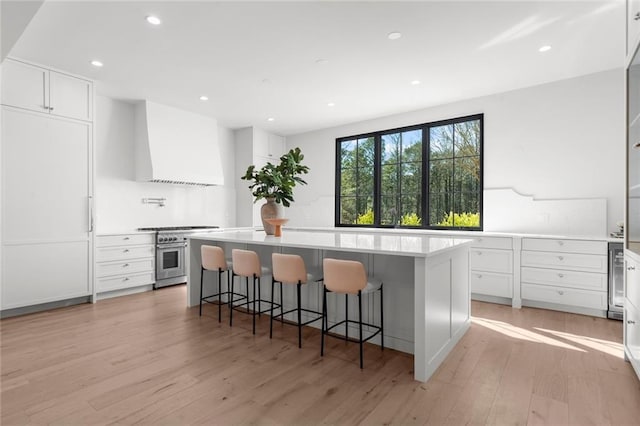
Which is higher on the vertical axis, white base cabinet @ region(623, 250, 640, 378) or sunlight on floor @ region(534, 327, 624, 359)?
white base cabinet @ region(623, 250, 640, 378)

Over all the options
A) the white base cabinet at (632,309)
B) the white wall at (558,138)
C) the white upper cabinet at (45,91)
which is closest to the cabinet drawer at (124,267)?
the white upper cabinet at (45,91)

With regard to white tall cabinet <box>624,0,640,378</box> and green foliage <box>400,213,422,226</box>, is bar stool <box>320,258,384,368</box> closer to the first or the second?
white tall cabinet <box>624,0,640,378</box>

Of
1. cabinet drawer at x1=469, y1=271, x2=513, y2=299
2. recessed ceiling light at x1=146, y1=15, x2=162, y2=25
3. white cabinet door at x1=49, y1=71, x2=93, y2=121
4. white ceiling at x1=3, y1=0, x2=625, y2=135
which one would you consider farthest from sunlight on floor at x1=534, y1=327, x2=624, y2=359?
white cabinet door at x1=49, y1=71, x2=93, y2=121

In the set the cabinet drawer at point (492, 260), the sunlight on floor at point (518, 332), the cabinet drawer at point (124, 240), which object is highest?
the cabinet drawer at point (124, 240)

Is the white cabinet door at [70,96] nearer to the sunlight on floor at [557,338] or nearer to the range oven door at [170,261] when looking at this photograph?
the range oven door at [170,261]

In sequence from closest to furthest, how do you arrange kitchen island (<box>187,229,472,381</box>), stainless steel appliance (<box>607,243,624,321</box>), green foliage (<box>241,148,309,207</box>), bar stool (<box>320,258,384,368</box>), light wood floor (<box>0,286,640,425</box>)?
light wood floor (<box>0,286,640,425</box>) → kitchen island (<box>187,229,472,381</box>) → bar stool (<box>320,258,384,368</box>) → stainless steel appliance (<box>607,243,624,321</box>) → green foliage (<box>241,148,309,207</box>)

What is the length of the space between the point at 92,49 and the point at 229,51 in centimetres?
140

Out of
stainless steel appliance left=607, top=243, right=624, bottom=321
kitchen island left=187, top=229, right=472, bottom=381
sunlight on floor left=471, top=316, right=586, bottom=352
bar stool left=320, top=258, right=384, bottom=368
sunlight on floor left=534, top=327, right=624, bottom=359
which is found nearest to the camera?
kitchen island left=187, top=229, right=472, bottom=381

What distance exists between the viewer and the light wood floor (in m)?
1.86

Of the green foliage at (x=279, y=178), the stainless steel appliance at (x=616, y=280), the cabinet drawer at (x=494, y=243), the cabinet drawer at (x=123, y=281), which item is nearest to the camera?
the stainless steel appliance at (x=616, y=280)

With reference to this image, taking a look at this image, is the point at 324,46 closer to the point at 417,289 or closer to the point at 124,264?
the point at 417,289

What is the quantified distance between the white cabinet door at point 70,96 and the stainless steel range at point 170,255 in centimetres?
183

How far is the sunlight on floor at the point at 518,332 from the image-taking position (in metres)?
2.88

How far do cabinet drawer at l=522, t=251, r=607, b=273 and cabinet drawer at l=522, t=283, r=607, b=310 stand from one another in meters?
0.25
